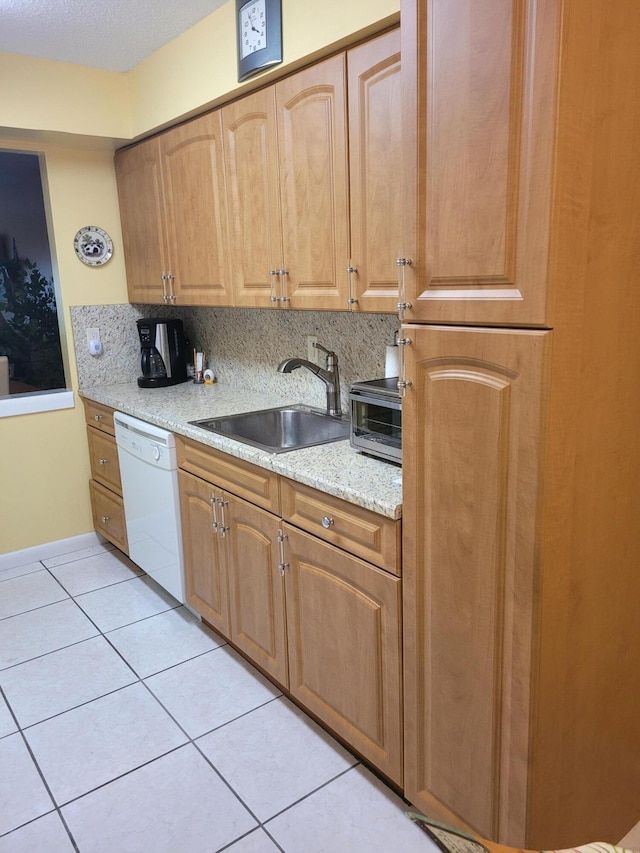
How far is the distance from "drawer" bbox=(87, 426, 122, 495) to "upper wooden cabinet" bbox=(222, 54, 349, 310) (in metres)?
1.19

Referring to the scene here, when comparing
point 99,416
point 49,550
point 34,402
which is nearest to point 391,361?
point 99,416

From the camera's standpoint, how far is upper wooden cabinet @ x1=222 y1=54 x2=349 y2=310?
A: 204 centimetres

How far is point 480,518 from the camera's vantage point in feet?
4.44

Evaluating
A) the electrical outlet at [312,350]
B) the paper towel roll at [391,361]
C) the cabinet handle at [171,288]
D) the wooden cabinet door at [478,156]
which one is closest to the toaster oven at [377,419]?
the paper towel roll at [391,361]

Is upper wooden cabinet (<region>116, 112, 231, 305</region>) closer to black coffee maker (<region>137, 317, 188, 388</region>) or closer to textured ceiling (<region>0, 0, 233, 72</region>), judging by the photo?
black coffee maker (<region>137, 317, 188, 388</region>)

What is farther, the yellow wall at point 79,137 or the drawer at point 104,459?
the drawer at point 104,459

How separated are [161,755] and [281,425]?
136cm

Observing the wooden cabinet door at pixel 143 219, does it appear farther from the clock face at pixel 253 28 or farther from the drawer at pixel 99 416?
the clock face at pixel 253 28

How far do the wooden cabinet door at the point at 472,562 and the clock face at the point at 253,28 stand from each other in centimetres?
137

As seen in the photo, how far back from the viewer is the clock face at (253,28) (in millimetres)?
2150

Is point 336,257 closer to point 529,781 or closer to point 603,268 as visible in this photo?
point 603,268

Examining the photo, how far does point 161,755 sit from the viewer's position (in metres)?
2.03

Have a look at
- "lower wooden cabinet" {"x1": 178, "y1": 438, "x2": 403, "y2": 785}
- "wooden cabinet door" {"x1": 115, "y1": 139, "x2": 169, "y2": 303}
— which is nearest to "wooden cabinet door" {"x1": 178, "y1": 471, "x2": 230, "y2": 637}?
"lower wooden cabinet" {"x1": 178, "y1": 438, "x2": 403, "y2": 785}

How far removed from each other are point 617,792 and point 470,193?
149 centimetres
